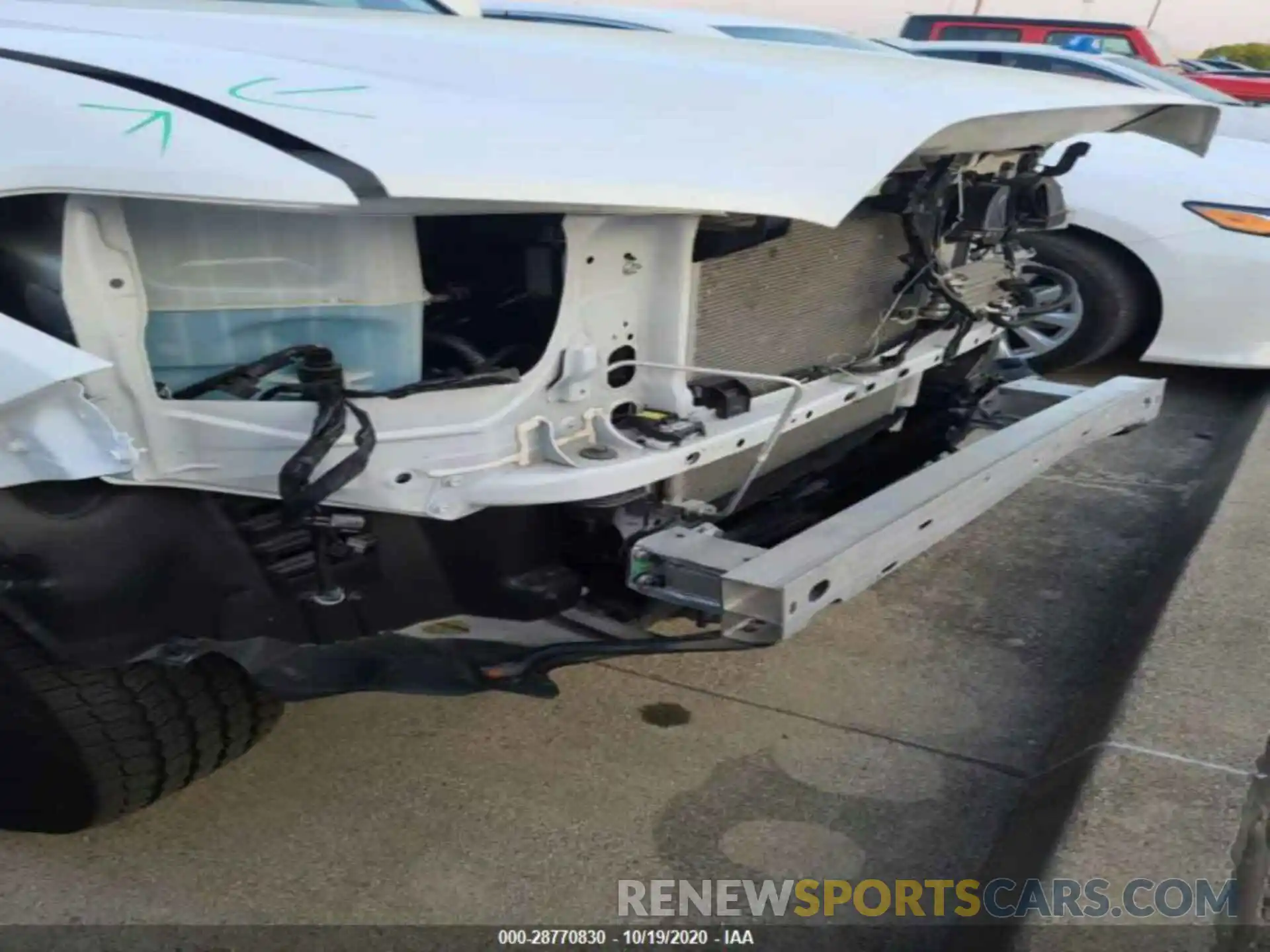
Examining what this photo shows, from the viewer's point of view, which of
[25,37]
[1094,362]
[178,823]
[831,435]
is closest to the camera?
[25,37]

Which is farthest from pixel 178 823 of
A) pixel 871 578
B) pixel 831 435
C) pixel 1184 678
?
pixel 1184 678

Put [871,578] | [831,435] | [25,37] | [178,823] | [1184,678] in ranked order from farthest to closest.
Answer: [831,435] < [1184,678] < [178,823] < [871,578] < [25,37]

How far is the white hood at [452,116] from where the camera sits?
1.60m

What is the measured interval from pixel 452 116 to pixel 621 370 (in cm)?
55

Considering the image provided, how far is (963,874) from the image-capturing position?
7.52 feet

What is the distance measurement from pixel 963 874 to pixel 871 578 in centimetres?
65

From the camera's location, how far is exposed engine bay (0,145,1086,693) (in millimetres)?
1763

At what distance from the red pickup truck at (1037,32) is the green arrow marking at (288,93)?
10416mm

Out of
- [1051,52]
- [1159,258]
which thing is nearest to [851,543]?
[1159,258]

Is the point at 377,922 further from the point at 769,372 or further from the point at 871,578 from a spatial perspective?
the point at 769,372

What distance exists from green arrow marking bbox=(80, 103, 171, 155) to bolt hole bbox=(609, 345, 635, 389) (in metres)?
0.81

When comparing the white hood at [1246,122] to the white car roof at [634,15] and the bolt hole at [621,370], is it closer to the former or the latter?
the white car roof at [634,15]

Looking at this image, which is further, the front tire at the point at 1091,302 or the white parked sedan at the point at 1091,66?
the white parked sedan at the point at 1091,66

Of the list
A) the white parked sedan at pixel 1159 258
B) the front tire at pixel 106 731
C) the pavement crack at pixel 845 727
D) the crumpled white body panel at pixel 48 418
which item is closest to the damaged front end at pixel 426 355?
the crumpled white body panel at pixel 48 418
